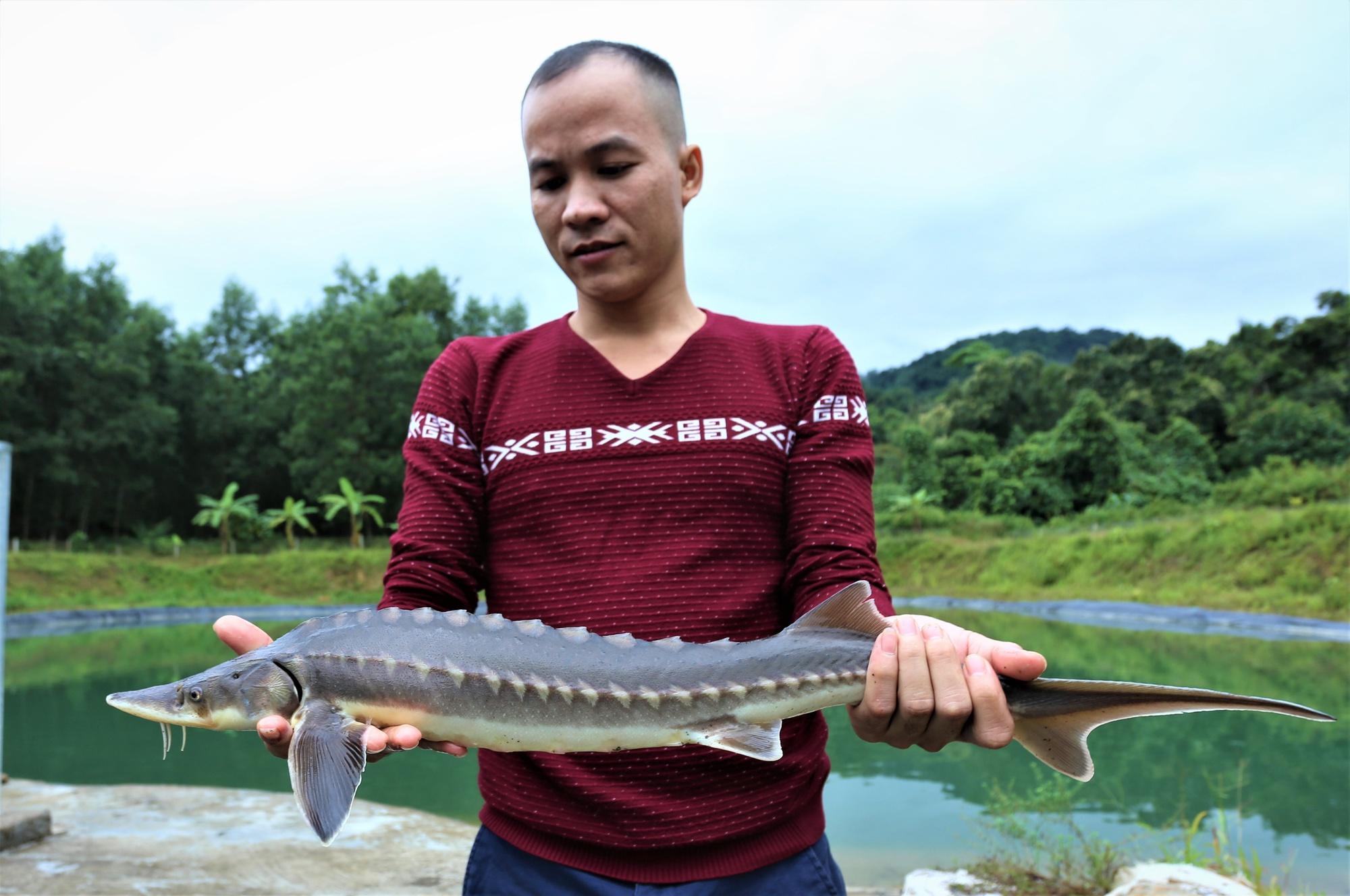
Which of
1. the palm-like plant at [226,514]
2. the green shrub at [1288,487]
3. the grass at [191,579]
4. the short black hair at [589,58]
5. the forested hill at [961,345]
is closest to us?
the short black hair at [589,58]

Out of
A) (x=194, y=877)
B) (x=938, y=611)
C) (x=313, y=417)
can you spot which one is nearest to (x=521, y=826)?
(x=194, y=877)

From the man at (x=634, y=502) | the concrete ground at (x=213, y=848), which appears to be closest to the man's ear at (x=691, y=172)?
the man at (x=634, y=502)

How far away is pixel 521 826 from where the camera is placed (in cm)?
105

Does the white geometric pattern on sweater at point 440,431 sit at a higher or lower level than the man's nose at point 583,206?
lower

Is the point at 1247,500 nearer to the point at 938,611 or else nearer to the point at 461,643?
the point at 938,611

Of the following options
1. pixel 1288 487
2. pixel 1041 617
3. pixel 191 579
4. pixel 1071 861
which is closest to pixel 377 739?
pixel 1071 861

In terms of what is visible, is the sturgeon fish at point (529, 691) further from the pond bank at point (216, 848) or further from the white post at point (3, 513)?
the white post at point (3, 513)

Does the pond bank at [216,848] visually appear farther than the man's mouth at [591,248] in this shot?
Yes

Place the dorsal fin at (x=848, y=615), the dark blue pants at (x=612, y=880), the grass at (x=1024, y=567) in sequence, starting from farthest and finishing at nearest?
the grass at (x=1024, y=567) < the dark blue pants at (x=612, y=880) < the dorsal fin at (x=848, y=615)

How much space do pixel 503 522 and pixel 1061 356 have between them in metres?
54.2

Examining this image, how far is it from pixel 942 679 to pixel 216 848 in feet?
10.6

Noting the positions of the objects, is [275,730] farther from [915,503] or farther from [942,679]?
[915,503]

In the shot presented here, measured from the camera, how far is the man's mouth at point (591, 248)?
43.5 inches

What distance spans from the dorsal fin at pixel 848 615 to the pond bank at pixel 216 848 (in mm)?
2133
